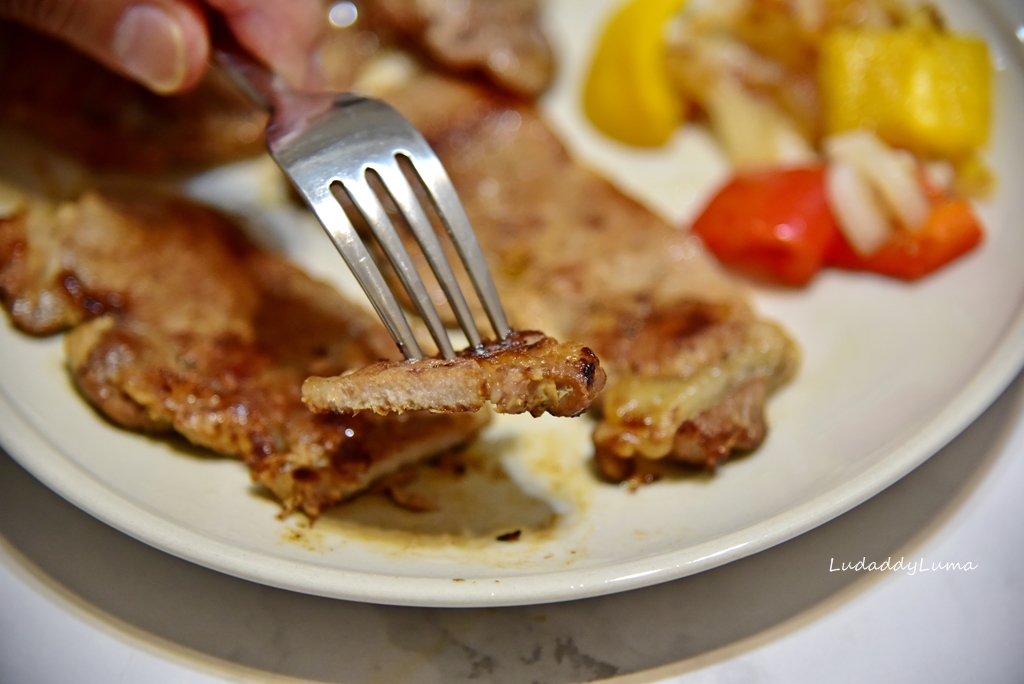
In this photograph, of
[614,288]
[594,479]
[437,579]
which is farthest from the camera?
[614,288]

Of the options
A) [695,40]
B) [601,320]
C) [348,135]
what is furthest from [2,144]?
[695,40]

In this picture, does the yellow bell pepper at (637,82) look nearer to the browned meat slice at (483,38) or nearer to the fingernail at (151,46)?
the browned meat slice at (483,38)

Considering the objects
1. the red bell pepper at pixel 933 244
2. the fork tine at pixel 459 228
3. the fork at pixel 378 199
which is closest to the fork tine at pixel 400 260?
the fork at pixel 378 199

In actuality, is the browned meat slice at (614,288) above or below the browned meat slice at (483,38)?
below

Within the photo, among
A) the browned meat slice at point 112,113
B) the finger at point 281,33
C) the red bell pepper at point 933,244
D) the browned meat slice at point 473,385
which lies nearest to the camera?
the browned meat slice at point 473,385

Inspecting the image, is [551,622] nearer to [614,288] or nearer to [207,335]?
[614,288]

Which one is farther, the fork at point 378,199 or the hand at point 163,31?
the hand at point 163,31

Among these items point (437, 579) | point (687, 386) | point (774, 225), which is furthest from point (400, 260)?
point (774, 225)
